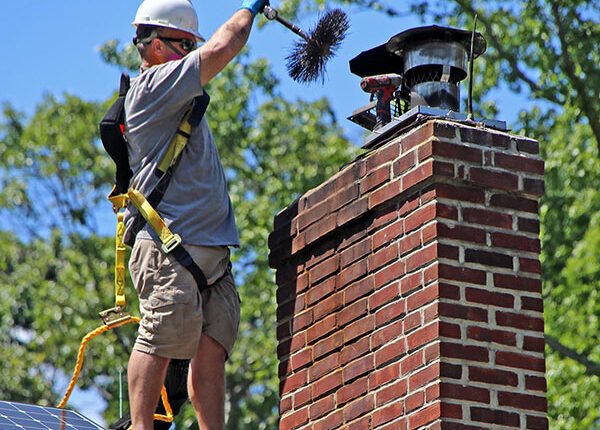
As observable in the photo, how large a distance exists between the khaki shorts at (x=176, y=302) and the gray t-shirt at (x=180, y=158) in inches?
3.5

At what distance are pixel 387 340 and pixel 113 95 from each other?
73.6ft

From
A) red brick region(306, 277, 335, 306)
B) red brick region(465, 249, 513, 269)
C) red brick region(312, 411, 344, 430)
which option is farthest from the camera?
red brick region(306, 277, 335, 306)

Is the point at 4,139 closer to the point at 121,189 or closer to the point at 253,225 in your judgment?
the point at 253,225

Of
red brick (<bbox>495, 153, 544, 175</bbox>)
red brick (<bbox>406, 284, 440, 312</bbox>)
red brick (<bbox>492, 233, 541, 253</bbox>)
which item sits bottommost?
red brick (<bbox>406, 284, 440, 312</bbox>)

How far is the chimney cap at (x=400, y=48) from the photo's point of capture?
7.49 metres

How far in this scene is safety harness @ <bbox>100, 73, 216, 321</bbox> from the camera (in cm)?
690

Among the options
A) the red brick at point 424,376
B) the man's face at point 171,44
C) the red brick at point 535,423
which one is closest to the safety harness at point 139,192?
the man's face at point 171,44

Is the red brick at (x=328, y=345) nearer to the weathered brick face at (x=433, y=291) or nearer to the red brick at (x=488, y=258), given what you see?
the weathered brick face at (x=433, y=291)

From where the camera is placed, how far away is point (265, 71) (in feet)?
90.0

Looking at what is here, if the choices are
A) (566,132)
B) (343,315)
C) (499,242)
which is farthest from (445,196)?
(566,132)

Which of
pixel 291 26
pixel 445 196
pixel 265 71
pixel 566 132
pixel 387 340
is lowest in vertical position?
pixel 387 340

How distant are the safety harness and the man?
0.09 feet

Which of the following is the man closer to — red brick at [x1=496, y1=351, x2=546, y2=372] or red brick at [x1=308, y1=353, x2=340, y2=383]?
red brick at [x1=308, y1=353, x2=340, y2=383]

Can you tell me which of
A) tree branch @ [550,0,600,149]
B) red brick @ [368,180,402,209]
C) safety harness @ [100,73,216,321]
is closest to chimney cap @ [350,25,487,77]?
red brick @ [368,180,402,209]
